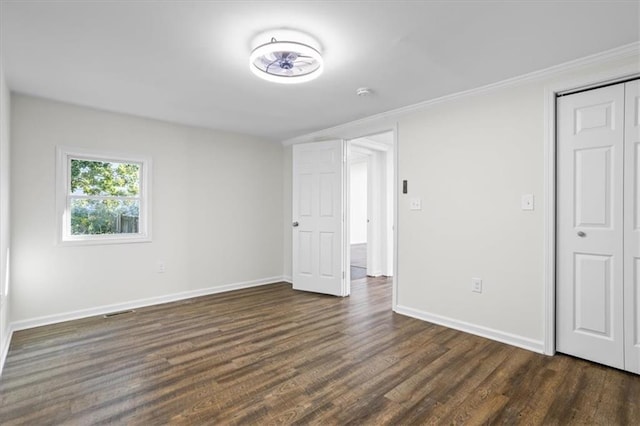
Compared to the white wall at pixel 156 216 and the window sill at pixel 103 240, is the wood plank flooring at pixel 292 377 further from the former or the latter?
the window sill at pixel 103 240

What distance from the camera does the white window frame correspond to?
3414mm

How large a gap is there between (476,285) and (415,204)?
0.98 meters

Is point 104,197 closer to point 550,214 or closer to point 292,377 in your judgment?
point 292,377

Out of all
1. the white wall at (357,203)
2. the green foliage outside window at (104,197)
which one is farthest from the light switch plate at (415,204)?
the white wall at (357,203)

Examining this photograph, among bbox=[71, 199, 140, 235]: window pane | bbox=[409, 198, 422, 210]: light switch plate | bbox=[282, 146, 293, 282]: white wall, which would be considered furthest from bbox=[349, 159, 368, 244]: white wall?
bbox=[71, 199, 140, 235]: window pane

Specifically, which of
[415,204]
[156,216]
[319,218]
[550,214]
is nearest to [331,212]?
[319,218]

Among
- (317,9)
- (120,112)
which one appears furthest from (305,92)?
(120,112)

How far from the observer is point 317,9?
6.04 ft

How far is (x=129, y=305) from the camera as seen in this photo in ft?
12.6

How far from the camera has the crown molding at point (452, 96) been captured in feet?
7.45

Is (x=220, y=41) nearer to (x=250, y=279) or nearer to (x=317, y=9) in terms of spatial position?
(x=317, y=9)

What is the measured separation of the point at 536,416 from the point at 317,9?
2.56 metres

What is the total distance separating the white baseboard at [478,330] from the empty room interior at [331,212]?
23 mm

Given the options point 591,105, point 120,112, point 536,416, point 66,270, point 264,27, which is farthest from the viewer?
point 120,112
